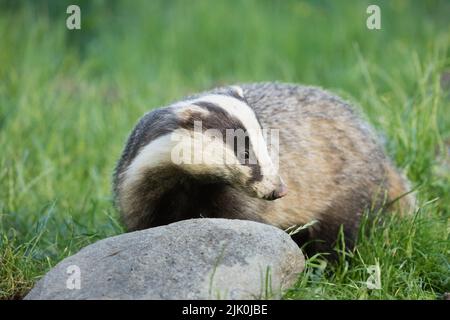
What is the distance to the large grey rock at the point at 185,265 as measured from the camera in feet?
11.4

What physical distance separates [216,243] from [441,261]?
1.37m

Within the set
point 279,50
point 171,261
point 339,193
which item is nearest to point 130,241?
point 171,261

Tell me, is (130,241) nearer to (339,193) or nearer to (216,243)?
(216,243)

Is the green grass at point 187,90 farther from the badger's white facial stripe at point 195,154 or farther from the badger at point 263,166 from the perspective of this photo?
the badger's white facial stripe at point 195,154

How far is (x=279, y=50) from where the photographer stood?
28.6ft

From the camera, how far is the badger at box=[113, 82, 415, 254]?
401 centimetres

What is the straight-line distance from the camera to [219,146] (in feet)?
13.1

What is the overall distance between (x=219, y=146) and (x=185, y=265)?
0.67 m
